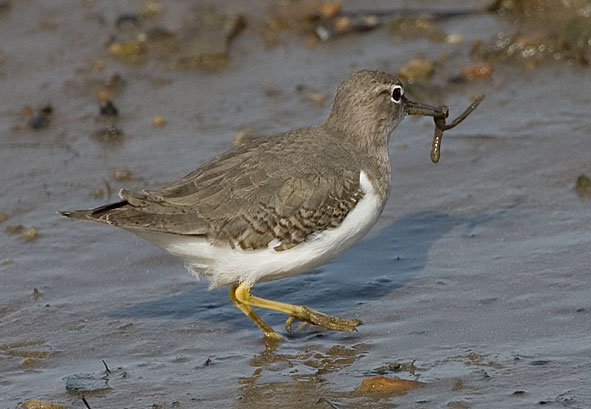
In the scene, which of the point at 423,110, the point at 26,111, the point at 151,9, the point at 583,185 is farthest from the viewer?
the point at 151,9

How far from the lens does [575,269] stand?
715cm

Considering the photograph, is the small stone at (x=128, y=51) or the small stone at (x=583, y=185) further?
the small stone at (x=128, y=51)

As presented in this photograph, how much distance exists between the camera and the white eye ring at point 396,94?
7647 mm

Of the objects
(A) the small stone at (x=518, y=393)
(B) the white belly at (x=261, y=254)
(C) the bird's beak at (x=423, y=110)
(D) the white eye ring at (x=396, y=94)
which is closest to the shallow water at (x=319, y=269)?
(A) the small stone at (x=518, y=393)

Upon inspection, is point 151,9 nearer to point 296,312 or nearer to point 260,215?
point 260,215

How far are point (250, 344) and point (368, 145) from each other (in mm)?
1704

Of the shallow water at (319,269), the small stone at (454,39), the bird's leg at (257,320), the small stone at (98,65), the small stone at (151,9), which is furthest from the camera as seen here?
the small stone at (151,9)

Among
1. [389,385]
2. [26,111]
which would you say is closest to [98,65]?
[26,111]

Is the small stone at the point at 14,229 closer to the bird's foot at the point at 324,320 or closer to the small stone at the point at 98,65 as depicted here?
the bird's foot at the point at 324,320

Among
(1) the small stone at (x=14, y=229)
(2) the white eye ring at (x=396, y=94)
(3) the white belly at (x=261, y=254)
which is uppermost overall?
(2) the white eye ring at (x=396, y=94)

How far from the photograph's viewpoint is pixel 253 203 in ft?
22.3

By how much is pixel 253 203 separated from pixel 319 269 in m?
1.31

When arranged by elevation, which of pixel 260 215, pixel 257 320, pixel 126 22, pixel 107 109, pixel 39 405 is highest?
pixel 126 22

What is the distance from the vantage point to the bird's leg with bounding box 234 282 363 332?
6.73m
